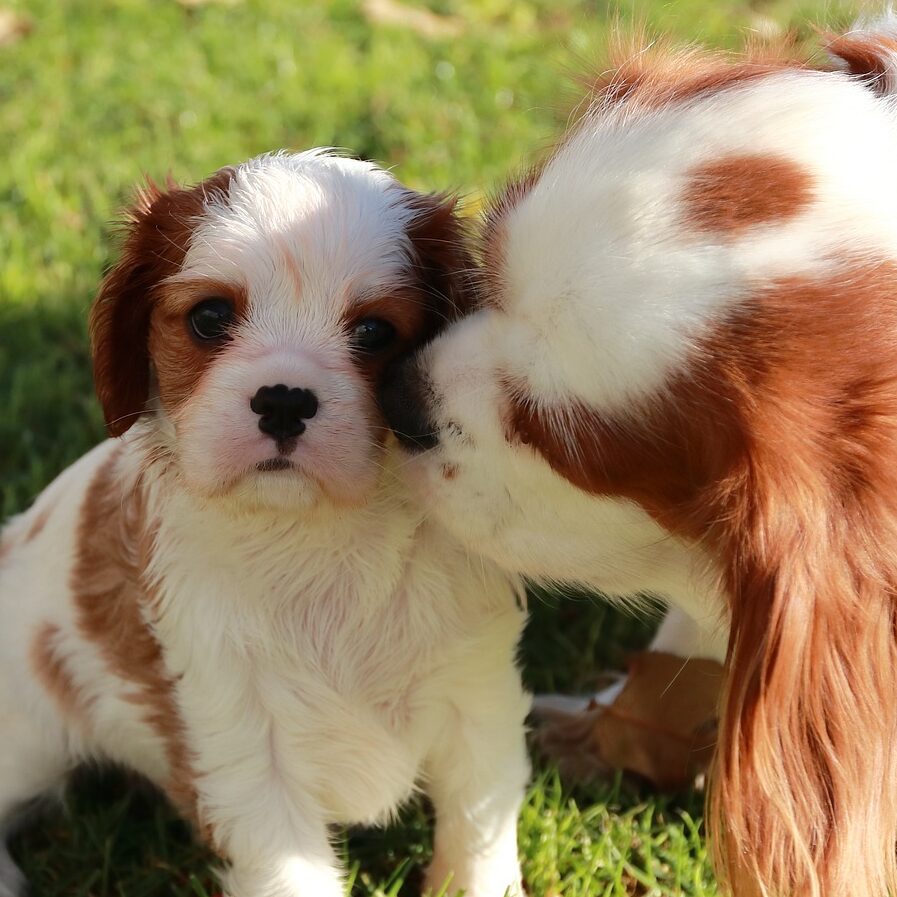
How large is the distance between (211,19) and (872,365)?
5.24m

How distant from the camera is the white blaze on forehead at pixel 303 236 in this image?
2.34 metres

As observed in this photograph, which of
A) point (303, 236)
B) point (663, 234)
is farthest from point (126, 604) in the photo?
point (663, 234)

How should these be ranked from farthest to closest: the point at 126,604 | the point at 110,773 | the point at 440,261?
the point at 110,773, the point at 126,604, the point at 440,261

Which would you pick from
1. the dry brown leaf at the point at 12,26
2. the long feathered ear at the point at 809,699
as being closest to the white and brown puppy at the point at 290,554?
the long feathered ear at the point at 809,699

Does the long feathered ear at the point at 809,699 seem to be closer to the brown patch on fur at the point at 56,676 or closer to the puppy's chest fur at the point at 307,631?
the puppy's chest fur at the point at 307,631

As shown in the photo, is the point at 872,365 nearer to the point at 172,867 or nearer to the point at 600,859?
the point at 600,859

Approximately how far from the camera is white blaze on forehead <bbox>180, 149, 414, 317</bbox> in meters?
2.34

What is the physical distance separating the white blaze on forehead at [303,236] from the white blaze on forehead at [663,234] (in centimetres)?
27

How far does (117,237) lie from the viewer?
2758 mm

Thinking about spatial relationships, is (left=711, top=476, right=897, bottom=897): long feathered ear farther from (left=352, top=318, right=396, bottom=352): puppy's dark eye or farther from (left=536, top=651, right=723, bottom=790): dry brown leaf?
(left=536, top=651, right=723, bottom=790): dry brown leaf

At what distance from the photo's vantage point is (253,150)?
5.43 meters

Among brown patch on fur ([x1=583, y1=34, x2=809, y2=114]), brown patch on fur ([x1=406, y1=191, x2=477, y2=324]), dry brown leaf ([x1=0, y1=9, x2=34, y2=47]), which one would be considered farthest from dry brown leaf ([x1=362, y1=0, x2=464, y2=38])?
brown patch on fur ([x1=406, y1=191, x2=477, y2=324])

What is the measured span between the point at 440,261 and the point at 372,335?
237 mm

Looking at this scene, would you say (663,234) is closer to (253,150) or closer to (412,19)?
(253,150)
